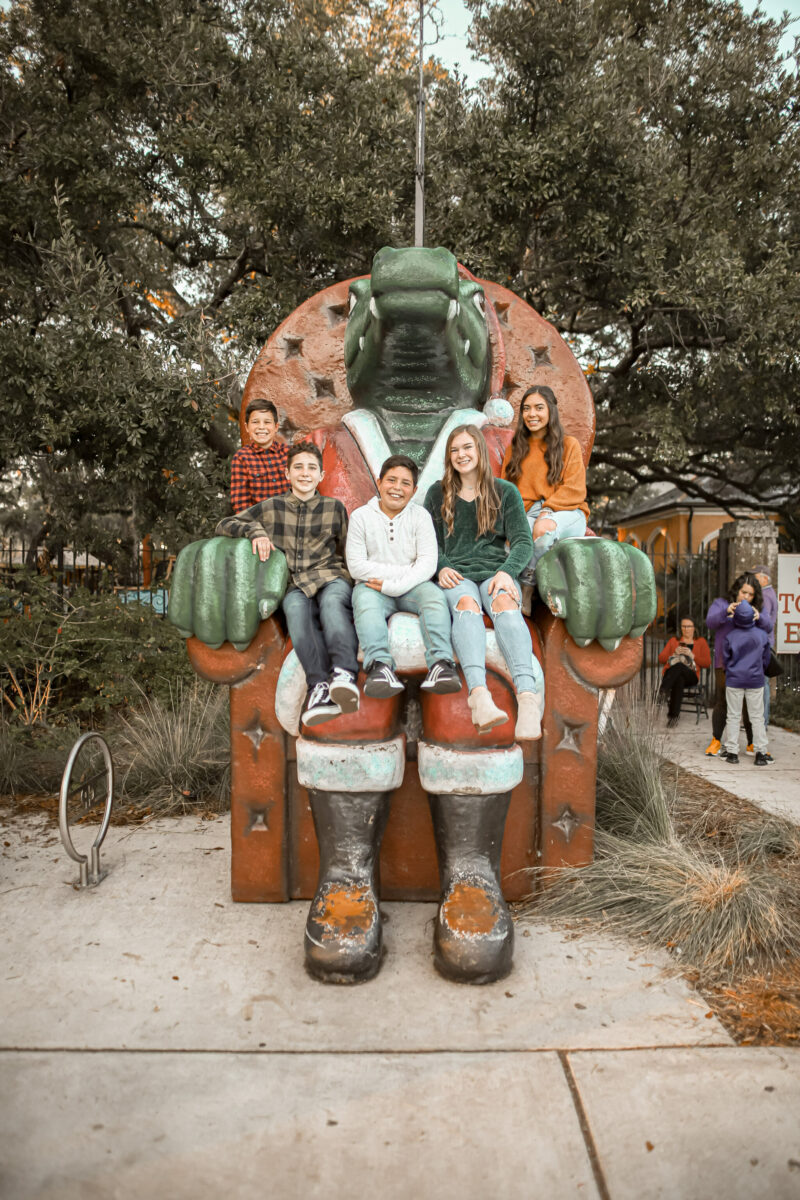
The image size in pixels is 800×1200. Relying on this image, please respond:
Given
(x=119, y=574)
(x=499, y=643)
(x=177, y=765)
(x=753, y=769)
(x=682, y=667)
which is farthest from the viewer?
(x=119, y=574)

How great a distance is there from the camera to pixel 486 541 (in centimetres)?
304

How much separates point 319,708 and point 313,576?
553mm

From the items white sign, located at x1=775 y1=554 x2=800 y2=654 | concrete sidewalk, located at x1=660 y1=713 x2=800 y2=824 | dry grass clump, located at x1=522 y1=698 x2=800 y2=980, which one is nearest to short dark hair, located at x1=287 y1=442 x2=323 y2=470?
dry grass clump, located at x1=522 y1=698 x2=800 y2=980

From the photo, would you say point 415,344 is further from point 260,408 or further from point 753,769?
point 753,769

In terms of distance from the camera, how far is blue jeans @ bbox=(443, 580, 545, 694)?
104 inches

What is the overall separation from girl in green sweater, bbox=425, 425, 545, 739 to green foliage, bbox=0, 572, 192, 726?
3962 millimetres

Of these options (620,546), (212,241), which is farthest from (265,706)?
(212,241)

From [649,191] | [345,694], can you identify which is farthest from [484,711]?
[649,191]

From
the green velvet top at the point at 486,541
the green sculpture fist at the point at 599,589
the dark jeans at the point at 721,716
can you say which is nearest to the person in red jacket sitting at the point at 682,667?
the dark jeans at the point at 721,716

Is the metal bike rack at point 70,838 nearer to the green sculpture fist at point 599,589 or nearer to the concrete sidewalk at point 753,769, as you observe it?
the green sculpture fist at point 599,589

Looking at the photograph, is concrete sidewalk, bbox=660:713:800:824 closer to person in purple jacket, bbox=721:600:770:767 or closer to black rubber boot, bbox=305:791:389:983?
person in purple jacket, bbox=721:600:770:767

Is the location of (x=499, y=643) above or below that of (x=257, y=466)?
below

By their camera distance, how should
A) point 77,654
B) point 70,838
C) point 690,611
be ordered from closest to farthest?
point 70,838 → point 77,654 → point 690,611

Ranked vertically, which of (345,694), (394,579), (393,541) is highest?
(393,541)
